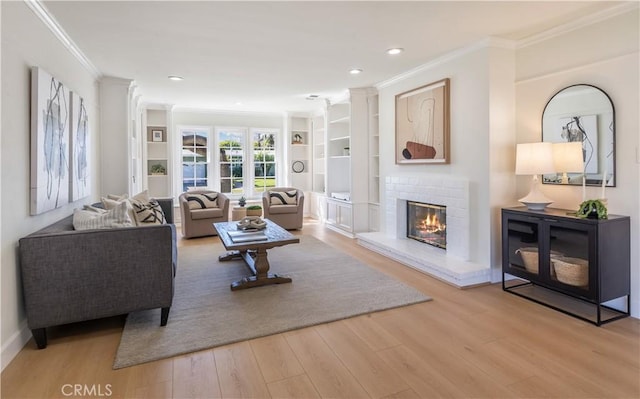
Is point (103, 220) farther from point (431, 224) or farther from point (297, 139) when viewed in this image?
point (297, 139)

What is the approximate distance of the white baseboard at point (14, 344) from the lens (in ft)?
7.00

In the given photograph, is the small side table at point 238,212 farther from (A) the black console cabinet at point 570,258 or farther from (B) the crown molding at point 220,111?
(A) the black console cabinet at point 570,258

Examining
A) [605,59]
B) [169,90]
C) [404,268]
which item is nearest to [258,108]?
[169,90]

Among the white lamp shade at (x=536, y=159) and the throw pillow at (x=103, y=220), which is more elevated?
the white lamp shade at (x=536, y=159)

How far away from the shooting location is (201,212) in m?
5.91

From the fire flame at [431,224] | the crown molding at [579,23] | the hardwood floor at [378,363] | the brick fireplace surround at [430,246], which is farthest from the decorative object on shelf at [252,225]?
the crown molding at [579,23]

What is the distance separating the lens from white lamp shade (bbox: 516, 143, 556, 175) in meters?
3.03

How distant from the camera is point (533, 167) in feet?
10.2

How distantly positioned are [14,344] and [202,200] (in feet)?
12.9

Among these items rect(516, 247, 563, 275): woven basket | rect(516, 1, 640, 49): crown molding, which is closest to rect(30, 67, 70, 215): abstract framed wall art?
rect(516, 247, 563, 275): woven basket

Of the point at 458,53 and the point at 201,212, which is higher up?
the point at 458,53

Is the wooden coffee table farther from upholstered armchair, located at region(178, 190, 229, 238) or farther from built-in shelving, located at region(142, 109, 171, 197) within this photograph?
built-in shelving, located at region(142, 109, 171, 197)

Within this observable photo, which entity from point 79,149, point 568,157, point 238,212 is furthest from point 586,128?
point 238,212

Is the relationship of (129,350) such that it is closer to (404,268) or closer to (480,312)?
(480,312)
